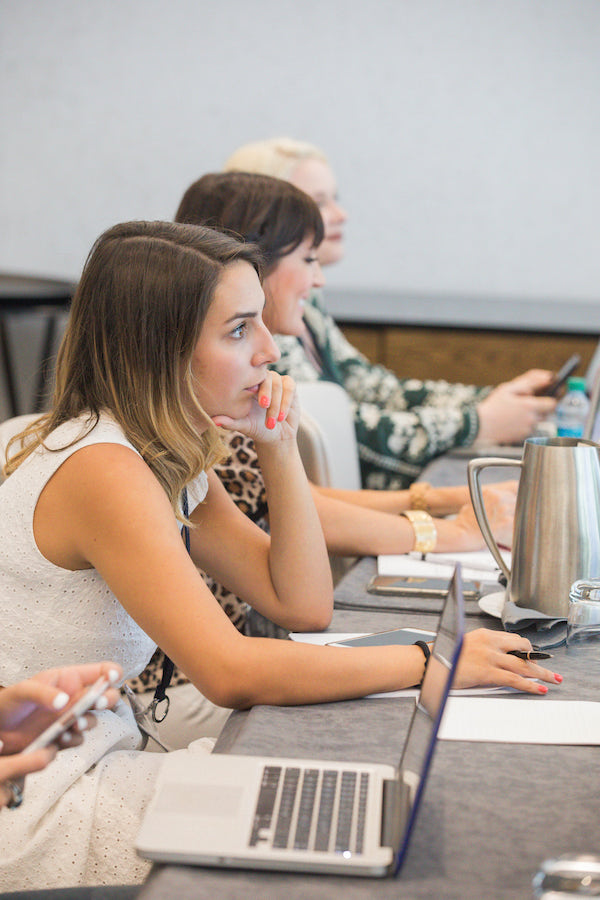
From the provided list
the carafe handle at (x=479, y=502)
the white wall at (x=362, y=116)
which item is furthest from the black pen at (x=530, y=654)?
the white wall at (x=362, y=116)

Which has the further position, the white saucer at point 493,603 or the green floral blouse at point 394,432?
the green floral blouse at point 394,432

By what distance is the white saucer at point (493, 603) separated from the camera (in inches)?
44.3

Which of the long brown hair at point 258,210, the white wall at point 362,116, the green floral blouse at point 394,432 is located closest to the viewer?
the long brown hair at point 258,210

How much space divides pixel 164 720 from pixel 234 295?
62cm

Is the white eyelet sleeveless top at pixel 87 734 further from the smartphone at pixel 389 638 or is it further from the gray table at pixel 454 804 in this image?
the smartphone at pixel 389 638

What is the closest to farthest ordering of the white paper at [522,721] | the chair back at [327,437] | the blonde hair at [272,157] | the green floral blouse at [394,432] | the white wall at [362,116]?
the white paper at [522,721]
the chair back at [327,437]
the green floral blouse at [394,432]
the blonde hair at [272,157]
the white wall at [362,116]

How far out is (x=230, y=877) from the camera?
620mm

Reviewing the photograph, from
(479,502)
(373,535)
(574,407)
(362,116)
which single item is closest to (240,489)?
(373,535)

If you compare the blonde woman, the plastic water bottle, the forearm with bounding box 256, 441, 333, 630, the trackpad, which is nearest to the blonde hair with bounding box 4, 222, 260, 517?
the forearm with bounding box 256, 441, 333, 630

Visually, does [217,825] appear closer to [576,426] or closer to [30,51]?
[576,426]

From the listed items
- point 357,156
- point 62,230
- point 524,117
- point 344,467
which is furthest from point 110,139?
point 344,467

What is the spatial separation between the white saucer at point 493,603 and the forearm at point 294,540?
0.19 metres

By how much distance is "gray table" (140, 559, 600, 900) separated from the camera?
608 millimetres

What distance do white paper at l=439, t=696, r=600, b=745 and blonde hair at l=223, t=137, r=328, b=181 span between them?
1.73 metres
